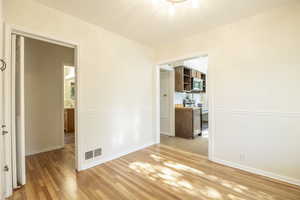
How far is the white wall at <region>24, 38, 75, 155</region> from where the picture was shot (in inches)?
123

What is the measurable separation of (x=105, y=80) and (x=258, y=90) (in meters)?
2.73

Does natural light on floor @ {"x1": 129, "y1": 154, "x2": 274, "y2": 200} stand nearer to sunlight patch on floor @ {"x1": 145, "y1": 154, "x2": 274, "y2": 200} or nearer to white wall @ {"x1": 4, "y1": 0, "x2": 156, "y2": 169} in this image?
sunlight patch on floor @ {"x1": 145, "y1": 154, "x2": 274, "y2": 200}

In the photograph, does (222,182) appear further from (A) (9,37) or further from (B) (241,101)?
(A) (9,37)

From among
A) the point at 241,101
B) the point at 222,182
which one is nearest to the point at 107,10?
the point at 241,101

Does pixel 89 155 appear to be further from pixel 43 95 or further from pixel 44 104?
pixel 43 95

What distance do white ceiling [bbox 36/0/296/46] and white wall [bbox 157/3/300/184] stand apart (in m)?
0.27

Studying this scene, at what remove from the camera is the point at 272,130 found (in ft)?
7.21

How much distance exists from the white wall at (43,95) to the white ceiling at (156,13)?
1649mm

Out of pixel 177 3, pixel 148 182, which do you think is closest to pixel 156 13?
pixel 177 3

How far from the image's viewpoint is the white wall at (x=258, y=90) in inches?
80.8

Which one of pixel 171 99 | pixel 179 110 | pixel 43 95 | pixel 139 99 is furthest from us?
pixel 171 99

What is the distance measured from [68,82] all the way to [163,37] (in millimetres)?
4970

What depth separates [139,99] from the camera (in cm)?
353

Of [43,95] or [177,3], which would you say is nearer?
[177,3]
